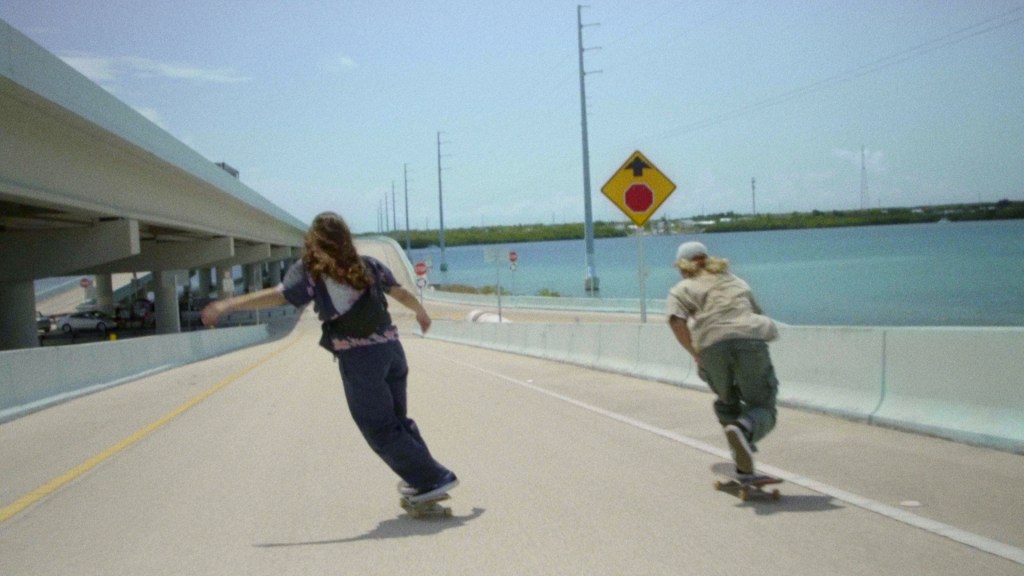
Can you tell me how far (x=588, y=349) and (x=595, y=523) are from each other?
45.5 feet

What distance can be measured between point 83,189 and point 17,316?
12.1m

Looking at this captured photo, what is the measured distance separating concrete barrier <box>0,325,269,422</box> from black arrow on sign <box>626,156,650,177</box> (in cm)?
1050

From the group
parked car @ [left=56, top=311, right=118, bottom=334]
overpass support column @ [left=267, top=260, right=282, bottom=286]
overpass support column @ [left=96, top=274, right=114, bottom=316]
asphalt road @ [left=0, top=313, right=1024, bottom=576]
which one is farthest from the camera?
overpass support column @ [left=267, top=260, right=282, bottom=286]

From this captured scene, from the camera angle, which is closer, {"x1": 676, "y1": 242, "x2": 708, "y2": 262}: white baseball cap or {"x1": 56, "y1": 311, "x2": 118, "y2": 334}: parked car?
{"x1": 676, "y1": 242, "x2": 708, "y2": 262}: white baseball cap

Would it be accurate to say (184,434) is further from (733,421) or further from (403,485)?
(733,421)

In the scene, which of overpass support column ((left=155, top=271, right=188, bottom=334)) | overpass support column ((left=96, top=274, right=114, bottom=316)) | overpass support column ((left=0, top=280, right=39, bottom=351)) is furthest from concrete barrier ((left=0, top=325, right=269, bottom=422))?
overpass support column ((left=96, top=274, right=114, bottom=316))

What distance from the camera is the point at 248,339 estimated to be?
4684 centimetres

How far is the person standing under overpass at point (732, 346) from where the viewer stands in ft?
22.4

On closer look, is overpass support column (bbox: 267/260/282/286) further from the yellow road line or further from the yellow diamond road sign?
the yellow road line

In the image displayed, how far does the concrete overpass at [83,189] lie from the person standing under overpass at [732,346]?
1547 centimetres

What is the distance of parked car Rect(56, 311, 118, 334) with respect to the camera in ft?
212

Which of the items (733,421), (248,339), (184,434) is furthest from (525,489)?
(248,339)

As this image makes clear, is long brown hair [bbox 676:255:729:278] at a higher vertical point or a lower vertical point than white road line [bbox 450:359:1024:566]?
higher

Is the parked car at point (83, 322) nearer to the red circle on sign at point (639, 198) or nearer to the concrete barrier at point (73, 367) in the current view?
the concrete barrier at point (73, 367)
